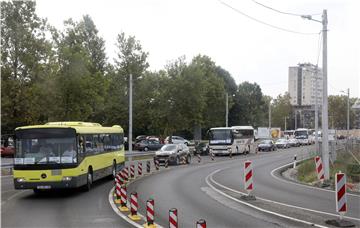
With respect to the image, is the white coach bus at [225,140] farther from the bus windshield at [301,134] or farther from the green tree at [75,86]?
the bus windshield at [301,134]

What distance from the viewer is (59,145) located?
19.0 metres

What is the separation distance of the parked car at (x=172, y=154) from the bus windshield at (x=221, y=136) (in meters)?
12.4

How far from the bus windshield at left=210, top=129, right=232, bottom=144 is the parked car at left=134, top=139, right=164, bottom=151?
31.6 ft

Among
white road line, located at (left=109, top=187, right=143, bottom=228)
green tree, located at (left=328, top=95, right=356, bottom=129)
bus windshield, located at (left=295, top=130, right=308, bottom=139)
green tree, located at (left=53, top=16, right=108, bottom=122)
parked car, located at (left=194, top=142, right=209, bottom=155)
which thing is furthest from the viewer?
green tree, located at (left=328, top=95, right=356, bottom=129)

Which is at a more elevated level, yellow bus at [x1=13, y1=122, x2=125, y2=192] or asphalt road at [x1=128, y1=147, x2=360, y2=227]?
yellow bus at [x1=13, y1=122, x2=125, y2=192]

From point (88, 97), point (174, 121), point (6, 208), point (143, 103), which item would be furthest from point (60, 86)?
point (6, 208)

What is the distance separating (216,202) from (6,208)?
21.6 ft

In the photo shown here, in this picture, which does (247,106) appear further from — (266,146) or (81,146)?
(81,146)

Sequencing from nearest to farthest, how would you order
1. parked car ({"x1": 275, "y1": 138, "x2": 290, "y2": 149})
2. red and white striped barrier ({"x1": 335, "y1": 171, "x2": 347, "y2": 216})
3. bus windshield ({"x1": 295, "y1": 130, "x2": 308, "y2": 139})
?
red and white striped barrier ({"x1": 335, "y1": 171, "x2": 347, "y2": 216}) → parked car ({"x1": 275, "y1": 138, "x2": 290, "y2": 149}) → bus windshield ({"x1": 295, "y1": 130, "x2": 308, "y2": 139})

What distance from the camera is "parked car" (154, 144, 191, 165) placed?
37875 millimetres

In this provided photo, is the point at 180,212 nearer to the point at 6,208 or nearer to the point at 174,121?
the point at 6,208

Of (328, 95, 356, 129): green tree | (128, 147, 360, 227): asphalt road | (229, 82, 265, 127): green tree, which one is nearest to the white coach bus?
(128, 147, 360, 227): asphalt road

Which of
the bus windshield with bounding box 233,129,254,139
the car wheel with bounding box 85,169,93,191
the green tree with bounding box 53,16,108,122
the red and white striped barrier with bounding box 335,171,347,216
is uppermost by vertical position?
the green tree with bounding box 53,16,108,122

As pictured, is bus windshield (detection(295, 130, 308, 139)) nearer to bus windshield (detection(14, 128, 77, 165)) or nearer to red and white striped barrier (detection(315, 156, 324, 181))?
red and white striped barrier (detection(315, 156, 324, 181))
